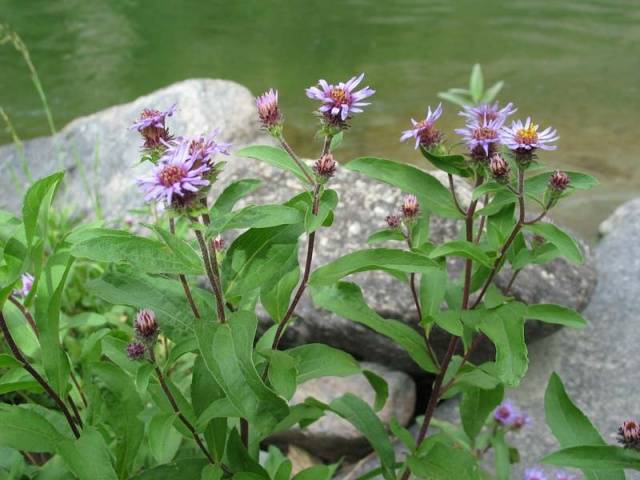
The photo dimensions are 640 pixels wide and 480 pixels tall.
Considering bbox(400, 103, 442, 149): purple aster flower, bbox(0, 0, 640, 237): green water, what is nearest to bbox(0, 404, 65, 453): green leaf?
bbox(400, 103, 442, 149): purple aster flower

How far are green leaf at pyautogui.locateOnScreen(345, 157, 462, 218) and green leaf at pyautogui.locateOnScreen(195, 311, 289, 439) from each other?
18.0 inches

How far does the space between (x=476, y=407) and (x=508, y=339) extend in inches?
22.0

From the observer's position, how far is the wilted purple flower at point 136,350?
1631 mm

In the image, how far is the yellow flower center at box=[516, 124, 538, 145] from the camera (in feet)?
5.09

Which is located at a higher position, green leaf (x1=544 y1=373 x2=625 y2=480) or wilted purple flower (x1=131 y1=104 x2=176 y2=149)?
wilted purple flower (x1=131 y1=104 x2=176 y2=149)

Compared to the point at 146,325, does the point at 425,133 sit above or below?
above

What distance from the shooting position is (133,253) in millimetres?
1368

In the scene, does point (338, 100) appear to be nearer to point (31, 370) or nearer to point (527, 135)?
point (527, 135)

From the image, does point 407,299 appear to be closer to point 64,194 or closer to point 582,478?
point 582,478

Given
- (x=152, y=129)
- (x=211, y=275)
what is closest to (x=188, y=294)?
(x=211, y=275)

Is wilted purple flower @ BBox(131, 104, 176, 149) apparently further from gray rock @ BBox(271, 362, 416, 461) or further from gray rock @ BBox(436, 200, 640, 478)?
gray rock @ BBox(436, 200, 640, 478)

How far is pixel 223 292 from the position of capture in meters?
1.53

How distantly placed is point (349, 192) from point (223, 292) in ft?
5.78

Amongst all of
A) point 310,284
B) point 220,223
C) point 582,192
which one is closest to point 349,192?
point 310,284
